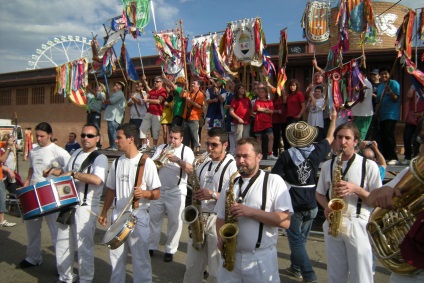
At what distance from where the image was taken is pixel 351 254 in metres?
3.66

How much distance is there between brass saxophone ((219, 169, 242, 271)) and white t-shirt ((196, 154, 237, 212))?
1102 millimetres

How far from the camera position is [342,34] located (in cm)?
853

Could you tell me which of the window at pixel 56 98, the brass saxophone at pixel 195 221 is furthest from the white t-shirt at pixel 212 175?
the window at pixel 56 98

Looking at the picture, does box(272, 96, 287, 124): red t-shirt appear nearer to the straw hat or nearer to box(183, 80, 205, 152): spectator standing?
box(183, 80, 205, 152): spectator standing

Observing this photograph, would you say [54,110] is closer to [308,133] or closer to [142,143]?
[142,143]

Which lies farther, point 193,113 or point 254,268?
point 193,113

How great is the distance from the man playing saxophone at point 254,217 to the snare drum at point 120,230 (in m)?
1.24

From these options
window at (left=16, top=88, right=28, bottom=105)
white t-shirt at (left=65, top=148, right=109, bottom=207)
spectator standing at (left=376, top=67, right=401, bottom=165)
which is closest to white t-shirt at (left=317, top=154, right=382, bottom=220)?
white t-shirt at (left=65, top=148, right=109, bottom=207)

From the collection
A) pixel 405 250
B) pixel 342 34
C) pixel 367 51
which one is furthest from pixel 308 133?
pixel 367 51

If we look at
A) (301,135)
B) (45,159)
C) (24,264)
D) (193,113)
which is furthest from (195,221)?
(193,113)

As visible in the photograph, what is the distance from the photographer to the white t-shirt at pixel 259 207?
321 cm

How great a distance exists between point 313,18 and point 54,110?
59.5ft

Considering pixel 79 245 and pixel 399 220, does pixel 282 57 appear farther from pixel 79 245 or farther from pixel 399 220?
pixel 399 220

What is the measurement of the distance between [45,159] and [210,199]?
275 centimetres
